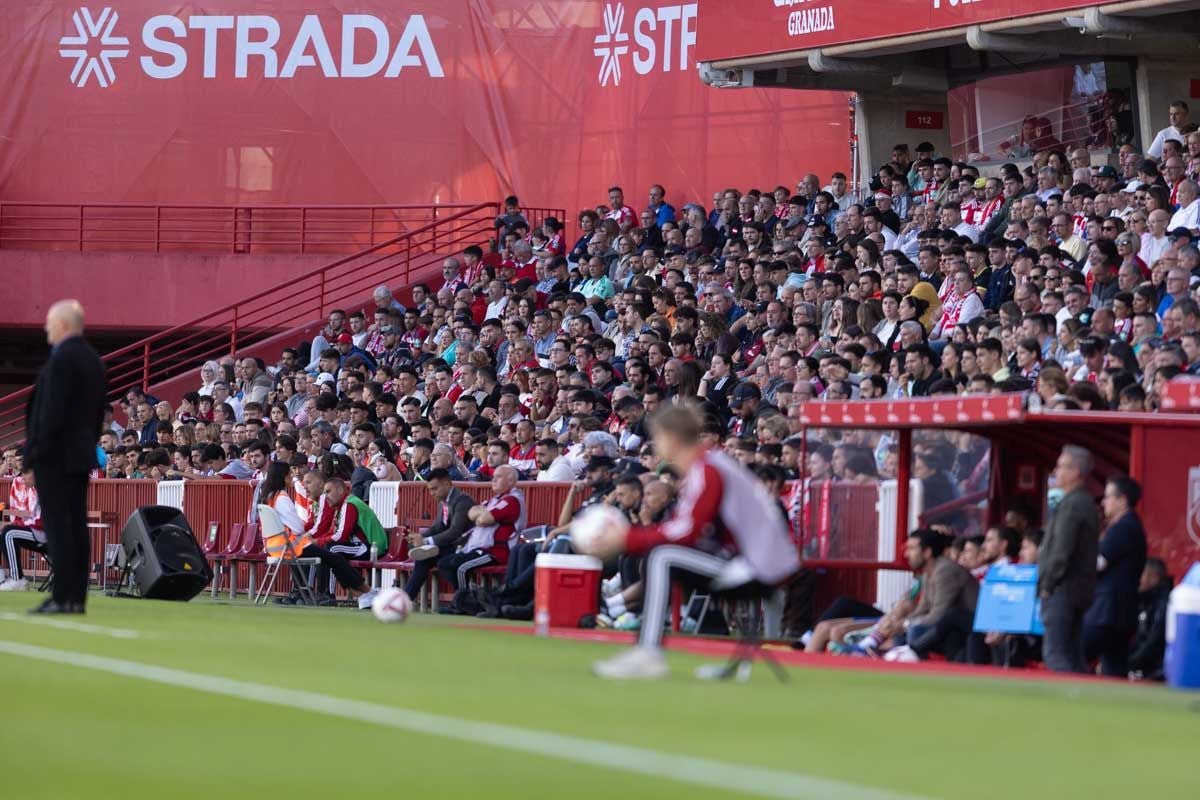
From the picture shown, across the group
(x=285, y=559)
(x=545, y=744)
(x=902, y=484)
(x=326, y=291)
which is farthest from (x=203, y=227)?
(x=545, y=744)

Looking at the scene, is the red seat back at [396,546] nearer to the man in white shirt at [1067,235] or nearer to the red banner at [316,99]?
the man in white shirt at [1067,235]

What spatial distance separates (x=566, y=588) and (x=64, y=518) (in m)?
4.12

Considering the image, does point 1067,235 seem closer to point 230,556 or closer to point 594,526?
point 230,556

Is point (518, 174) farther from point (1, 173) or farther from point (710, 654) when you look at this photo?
point (710, 654)

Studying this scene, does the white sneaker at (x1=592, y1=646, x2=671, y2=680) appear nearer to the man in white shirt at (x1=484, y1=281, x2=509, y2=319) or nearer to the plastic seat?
the plastic seat

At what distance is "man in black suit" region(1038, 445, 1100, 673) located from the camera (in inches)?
458

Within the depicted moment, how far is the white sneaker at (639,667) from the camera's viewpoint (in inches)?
370

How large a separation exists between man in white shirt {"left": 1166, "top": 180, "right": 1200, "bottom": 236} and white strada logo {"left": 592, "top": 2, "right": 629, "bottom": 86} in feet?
46.2

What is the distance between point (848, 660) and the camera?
12555 mm

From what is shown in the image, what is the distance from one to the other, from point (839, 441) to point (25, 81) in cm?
2346

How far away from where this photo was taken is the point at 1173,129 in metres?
20.7

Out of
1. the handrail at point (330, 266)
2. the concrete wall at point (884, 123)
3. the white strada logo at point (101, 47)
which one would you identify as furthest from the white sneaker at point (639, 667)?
the white strada logo at point (101, 47)

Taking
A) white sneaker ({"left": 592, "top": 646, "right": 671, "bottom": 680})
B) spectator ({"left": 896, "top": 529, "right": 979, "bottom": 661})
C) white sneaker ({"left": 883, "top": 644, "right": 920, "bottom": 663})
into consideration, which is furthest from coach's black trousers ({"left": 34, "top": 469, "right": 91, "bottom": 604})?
spectator ({"left": 896, "top": 529, "right": 979, "bottom": 661})

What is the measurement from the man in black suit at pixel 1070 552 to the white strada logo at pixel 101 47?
2596 cm
